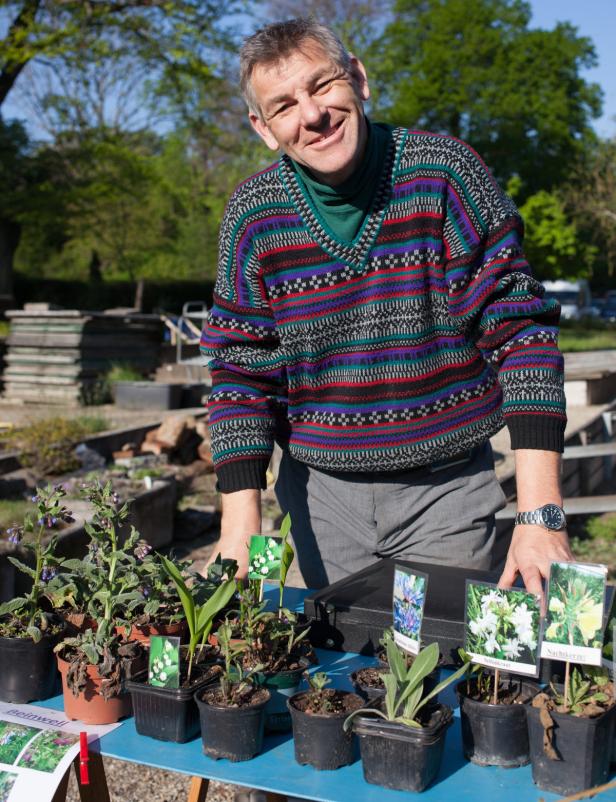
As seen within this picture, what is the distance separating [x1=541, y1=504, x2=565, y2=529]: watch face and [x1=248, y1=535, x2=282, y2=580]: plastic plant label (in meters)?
0.51

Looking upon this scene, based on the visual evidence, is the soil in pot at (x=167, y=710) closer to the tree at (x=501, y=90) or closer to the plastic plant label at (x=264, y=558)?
the plastic plant label at (x=264, y=558)

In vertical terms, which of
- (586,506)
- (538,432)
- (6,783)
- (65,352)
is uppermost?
(65,352)

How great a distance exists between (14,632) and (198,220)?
30.1m

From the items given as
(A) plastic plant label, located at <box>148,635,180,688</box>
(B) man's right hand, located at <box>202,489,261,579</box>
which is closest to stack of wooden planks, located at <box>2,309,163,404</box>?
(B) man's right hand, located at <box>202,489,261,579</box>

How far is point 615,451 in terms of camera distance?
5.41m

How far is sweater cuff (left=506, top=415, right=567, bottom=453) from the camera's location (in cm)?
186

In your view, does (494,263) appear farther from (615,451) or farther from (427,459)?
(615,451)

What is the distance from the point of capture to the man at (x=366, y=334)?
6.38 feet

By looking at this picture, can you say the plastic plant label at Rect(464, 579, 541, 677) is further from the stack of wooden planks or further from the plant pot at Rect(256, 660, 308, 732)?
the stack of wooden planks

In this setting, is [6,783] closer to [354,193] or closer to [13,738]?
[13,738]

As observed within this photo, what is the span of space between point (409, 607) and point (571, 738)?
33cm

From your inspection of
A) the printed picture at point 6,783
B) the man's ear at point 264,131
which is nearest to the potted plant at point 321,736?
the printed picture at point 6,783

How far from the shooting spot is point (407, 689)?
1.42 metres

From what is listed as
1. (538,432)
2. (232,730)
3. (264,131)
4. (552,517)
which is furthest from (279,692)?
(264,131)
